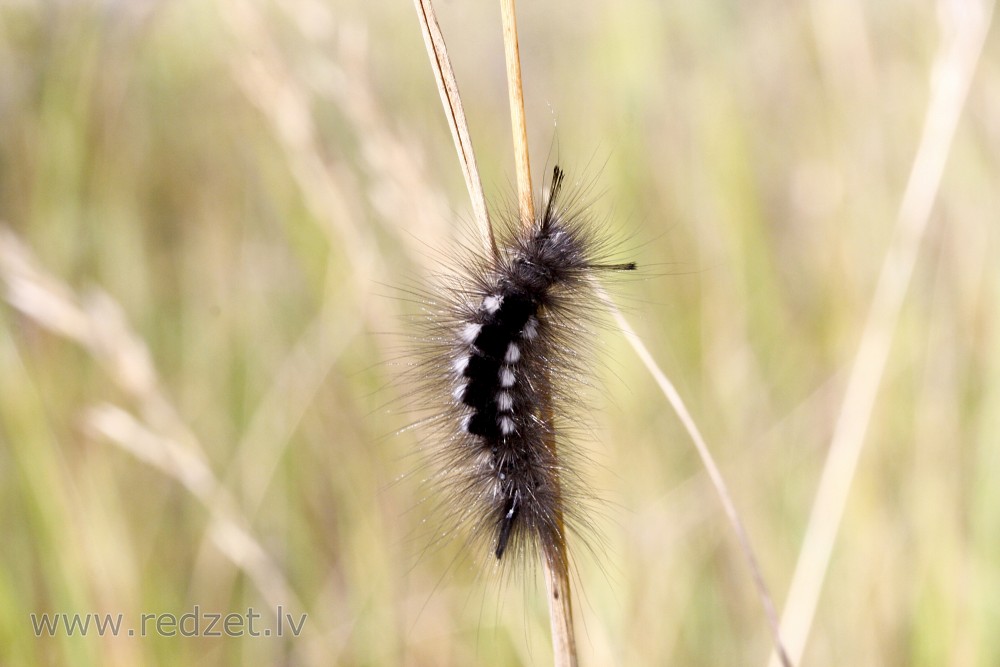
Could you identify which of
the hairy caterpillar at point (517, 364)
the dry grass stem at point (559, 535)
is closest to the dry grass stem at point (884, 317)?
the hairy caterpillar at point (517, 364)

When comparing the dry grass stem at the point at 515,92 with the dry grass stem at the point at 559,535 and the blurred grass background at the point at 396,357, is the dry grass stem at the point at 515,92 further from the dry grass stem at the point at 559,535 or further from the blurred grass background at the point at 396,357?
the blurred grass background at the point at 396,357

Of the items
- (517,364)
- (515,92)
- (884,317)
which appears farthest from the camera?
(884,317)

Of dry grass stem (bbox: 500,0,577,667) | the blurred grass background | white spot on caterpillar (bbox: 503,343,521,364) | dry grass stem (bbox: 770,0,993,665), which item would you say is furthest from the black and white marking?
dry grass stem (bbox: 770,0,993,665)

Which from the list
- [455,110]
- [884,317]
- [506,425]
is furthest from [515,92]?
[884,317]

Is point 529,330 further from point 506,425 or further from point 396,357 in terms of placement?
point 396,357

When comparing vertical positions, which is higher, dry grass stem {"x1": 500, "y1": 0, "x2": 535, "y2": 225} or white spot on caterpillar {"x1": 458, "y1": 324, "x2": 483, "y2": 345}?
dry grass stem {"x1": 500, "y1": 0, "x2": 535, "y2": 225}

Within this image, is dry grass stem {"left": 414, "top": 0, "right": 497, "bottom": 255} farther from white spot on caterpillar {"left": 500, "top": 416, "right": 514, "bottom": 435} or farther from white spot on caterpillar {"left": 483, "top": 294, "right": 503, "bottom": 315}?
white spot on caterpillar {"left": 500, "top": 416, "right": 514, "bottom": 435}
